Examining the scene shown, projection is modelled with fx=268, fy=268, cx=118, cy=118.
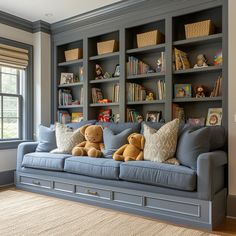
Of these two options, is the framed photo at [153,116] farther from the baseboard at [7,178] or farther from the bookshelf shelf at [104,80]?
the baseboard at [7,178]

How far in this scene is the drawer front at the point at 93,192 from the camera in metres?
3.04

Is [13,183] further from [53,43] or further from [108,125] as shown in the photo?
[53,43]

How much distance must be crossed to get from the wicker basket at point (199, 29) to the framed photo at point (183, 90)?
619mm

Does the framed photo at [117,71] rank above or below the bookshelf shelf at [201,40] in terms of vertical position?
below

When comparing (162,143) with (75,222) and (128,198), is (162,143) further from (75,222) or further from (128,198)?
(75,222)

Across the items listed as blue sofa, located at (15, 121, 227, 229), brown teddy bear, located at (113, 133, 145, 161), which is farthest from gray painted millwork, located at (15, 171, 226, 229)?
brown teddy bear, located at (113, 133, 145, 161)

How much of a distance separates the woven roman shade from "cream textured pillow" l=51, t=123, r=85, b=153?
1.35m

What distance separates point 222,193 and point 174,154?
24.0 inches

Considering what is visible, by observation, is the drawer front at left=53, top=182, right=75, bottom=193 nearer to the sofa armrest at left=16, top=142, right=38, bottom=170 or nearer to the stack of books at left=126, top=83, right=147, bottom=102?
the sofa armrest at left=16, top=142, right=38, bottom=170

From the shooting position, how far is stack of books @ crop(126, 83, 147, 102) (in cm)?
384

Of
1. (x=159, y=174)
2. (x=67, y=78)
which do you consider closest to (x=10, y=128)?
(x=67, y=78)

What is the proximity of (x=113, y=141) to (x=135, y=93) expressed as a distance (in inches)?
33.8

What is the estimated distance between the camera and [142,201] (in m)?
2.79

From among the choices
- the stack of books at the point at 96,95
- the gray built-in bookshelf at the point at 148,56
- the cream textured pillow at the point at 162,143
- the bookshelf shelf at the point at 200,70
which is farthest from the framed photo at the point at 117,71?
the cream textured pillow at the point at 162,143
